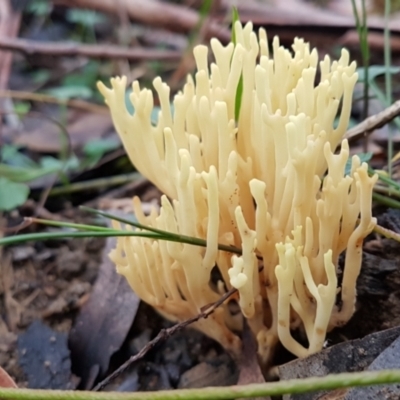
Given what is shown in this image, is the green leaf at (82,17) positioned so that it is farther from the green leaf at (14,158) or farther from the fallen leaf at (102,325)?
the fallen leaf at (102,325)

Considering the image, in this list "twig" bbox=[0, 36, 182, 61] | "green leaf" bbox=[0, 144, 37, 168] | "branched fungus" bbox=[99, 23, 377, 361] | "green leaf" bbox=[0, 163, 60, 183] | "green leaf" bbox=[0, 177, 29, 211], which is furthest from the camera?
"twig" bbox=[0, 36, 182, 61]

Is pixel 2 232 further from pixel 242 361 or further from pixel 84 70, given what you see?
pixel 84 70

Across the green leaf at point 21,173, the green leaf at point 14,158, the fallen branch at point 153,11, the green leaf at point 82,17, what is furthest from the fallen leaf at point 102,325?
the green leaf at point 82,17

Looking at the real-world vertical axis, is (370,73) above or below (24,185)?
above

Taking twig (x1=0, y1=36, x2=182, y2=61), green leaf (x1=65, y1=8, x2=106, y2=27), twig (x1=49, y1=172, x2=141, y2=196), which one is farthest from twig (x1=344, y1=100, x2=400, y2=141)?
green leaf (x1=65, y1=8, x2=106, y2=27)

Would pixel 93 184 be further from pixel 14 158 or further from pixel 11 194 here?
pixel 14 158

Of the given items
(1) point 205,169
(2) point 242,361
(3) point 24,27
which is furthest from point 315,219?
(3) point 24,27

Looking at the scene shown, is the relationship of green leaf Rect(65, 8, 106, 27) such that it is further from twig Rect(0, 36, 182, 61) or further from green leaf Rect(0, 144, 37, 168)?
green leaf Rect(0, 144, 37, 168)
